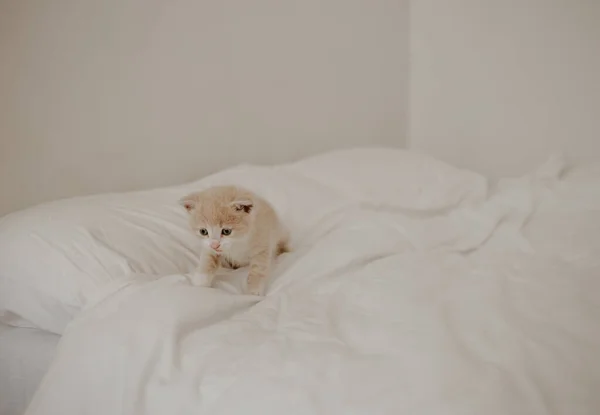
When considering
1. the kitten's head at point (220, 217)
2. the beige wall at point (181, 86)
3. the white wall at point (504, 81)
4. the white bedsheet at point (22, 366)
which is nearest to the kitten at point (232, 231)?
the kitten's head at point (220, 217)

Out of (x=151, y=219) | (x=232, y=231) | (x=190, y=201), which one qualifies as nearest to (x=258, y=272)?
(x=232, y=231)

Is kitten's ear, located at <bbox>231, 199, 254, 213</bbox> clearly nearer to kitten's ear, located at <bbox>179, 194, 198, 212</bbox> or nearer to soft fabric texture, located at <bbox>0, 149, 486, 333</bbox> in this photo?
kitten's ear, located at <bbox>179, 194, 198, 212</bbox>

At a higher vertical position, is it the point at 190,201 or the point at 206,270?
the point at 190,201

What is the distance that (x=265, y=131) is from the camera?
2.05 meters

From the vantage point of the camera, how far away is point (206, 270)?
1176 millimetres

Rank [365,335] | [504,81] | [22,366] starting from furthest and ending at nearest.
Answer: [504,81] → [22,366] → [365,335]

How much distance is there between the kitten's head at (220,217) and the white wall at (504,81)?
4.16 ft

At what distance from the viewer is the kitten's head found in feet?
3.93

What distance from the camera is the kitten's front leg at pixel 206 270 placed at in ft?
3.76

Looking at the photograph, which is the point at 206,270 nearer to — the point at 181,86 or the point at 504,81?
the point at 181,86

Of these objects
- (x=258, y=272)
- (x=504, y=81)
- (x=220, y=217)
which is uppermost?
(x=504, y=81)

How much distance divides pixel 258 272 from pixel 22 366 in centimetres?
54

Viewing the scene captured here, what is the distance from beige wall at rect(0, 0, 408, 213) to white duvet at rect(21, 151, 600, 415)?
25.4 inches

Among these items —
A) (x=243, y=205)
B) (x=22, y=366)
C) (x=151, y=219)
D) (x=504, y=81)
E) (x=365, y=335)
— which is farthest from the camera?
(x=504, y=81)
